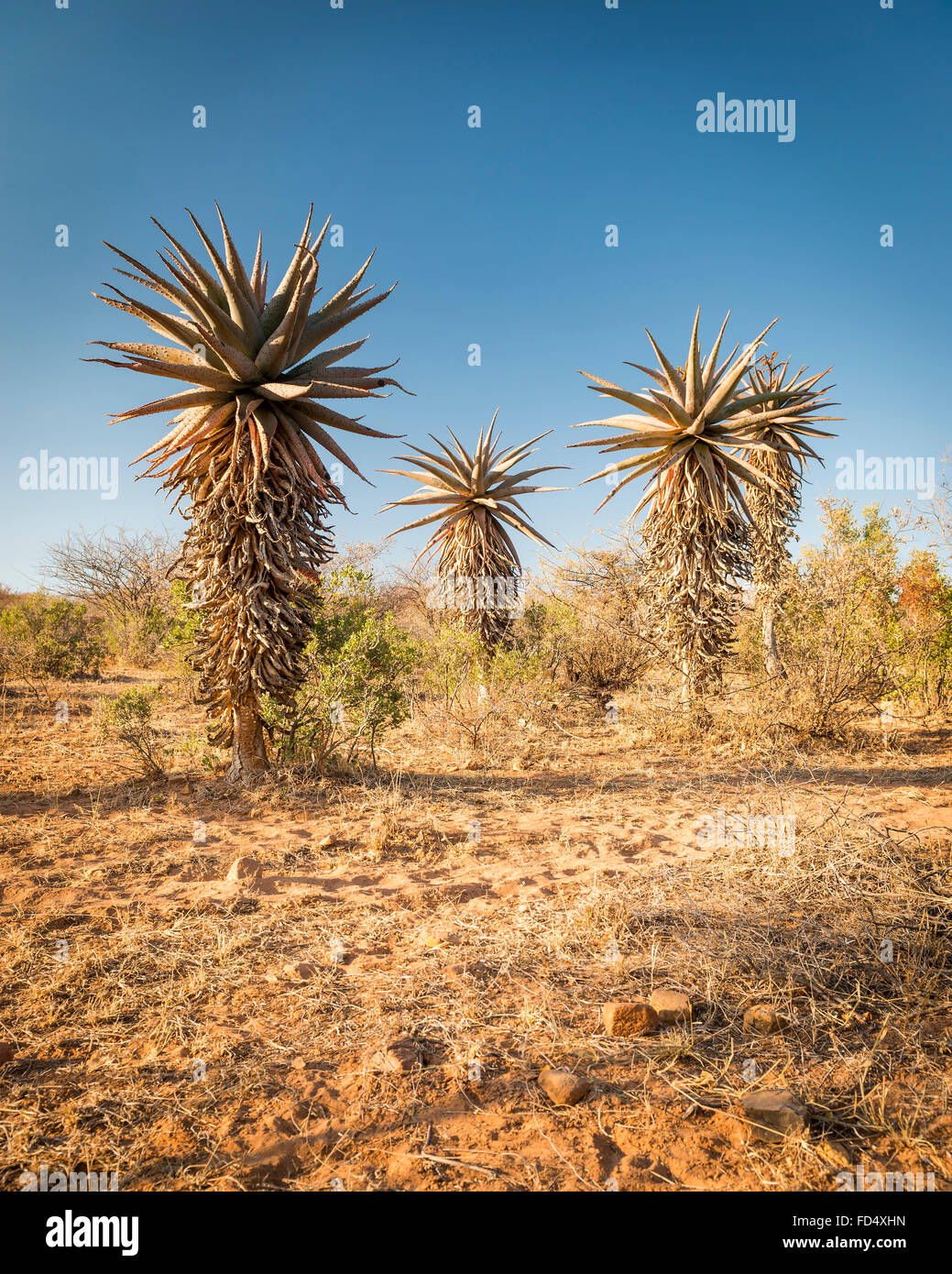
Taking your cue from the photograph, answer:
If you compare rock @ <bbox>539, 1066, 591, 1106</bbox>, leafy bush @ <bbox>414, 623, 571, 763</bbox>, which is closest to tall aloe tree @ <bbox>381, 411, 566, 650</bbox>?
leafy bush @ <bbox>414, 623, 571, 763</bbox>

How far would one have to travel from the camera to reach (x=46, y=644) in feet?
38.8

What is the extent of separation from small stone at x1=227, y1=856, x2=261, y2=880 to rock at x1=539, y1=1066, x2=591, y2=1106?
9.11 feet

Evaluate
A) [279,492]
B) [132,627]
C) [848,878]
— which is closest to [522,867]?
[848,878]

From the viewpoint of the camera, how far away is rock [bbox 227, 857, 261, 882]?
453 cm

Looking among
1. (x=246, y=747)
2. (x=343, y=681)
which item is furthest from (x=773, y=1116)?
(x=246, y=747)

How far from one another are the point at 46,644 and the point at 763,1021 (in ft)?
42.4

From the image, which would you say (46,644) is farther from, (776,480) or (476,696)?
(776,480)

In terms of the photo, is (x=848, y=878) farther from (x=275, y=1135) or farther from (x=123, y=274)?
(x=123, y=274)

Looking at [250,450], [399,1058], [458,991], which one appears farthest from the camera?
[250,450]

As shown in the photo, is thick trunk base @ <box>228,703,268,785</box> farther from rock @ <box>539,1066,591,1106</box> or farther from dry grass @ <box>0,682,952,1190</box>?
rock @ <box>539,1066,591,1106</box>

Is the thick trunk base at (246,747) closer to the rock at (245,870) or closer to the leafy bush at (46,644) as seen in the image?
the rock at (245,870)

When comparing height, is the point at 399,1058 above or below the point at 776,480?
below

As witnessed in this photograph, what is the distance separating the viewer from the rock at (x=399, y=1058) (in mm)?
2578

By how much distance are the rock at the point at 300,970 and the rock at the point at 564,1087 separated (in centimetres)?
141
